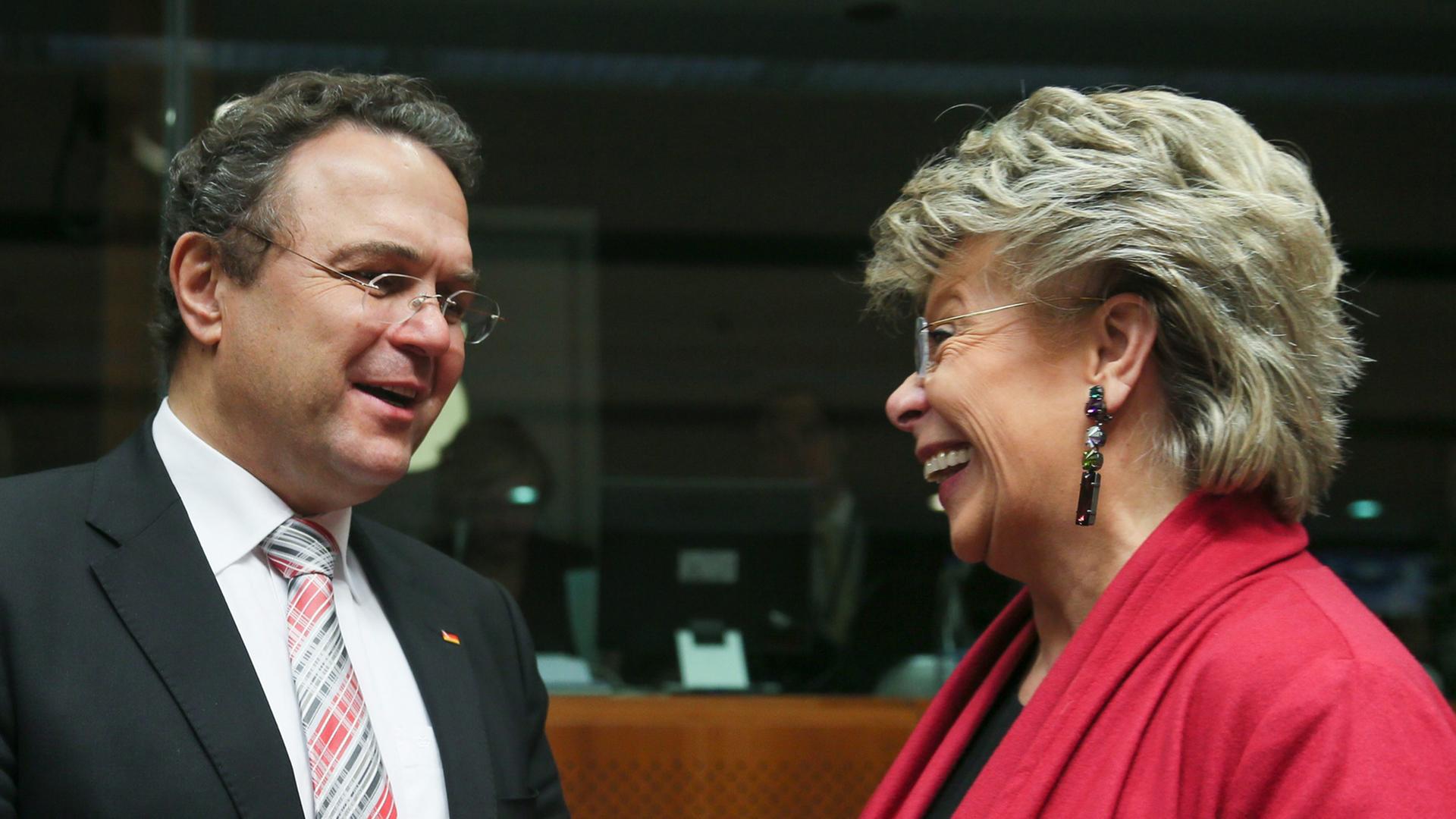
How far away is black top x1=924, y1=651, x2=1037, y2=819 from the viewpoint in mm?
1635

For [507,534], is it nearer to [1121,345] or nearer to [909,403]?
[909,403]

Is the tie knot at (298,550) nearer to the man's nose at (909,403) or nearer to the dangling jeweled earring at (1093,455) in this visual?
the man's nose at (909,403)

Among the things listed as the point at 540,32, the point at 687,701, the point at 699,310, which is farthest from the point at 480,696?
the point at 699,310

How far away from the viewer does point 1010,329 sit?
1510 millimetres

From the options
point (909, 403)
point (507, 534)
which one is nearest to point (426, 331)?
point (909, 403)

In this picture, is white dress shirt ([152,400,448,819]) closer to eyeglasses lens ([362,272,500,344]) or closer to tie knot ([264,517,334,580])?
tie knot ([264,517,334,580])

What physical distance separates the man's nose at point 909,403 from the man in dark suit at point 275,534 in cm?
56

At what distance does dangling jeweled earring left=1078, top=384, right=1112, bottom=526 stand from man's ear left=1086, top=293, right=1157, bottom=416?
1 centimetres

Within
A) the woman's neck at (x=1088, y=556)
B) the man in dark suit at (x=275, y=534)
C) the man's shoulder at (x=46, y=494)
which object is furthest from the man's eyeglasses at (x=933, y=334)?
the man's shoulder at (x=46, y=494)

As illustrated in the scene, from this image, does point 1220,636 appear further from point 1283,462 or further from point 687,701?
point 687,701

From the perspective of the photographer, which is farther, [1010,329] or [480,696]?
[480,696]

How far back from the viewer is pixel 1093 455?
146cm

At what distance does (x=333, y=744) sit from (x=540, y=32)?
3.90 m

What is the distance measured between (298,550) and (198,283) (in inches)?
14.0
